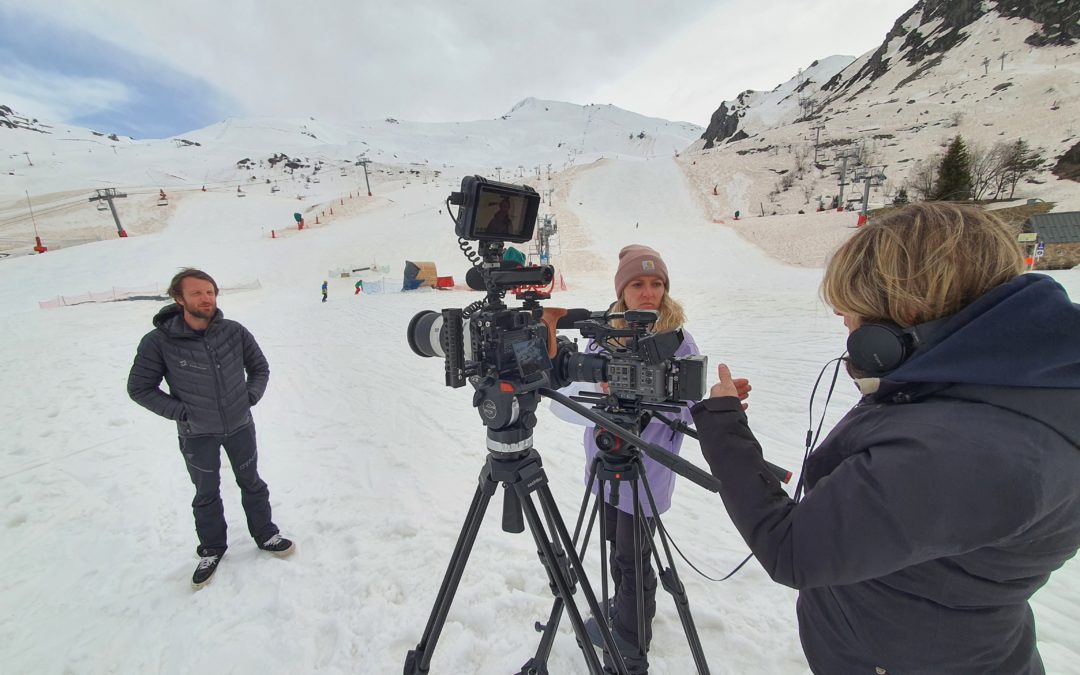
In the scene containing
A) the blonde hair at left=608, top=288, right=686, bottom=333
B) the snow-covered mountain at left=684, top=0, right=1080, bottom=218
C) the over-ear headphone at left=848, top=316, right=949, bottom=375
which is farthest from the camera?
the snow-covered mountain at left=684, top=0, right=1080, bottom=218

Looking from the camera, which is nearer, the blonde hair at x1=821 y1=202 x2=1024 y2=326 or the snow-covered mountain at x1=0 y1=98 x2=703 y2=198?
the blonde hair at x1=821 y1=202 x2=1024 y2=326

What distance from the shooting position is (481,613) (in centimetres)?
263

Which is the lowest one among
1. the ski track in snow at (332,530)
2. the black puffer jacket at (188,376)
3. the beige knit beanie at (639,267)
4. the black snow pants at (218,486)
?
the ski track in snow at (332,530)

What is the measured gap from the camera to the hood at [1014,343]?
A: 0.85 meters

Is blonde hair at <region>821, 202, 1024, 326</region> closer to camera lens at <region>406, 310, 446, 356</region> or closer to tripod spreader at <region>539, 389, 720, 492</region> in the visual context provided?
tripod spreader at <region>539, 389, 720, 492</region>

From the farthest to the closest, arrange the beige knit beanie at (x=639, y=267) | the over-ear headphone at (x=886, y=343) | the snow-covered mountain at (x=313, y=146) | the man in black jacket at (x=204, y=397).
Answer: the snow-covered mountain at (x=313, y=146), the man in black jacket at (x=204, y=397), the beige knit beanie at (x=639, y=267), the over-ear headphone at (x=886, y=343)

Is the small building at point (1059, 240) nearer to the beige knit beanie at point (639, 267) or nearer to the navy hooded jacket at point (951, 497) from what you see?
the beige knit beanie at point (639, 267)

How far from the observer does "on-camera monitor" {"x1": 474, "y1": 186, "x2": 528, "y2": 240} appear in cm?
144

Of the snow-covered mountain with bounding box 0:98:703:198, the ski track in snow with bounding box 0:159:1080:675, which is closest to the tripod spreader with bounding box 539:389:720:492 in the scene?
the ski track in snow with bounding box 0:159:1080:675

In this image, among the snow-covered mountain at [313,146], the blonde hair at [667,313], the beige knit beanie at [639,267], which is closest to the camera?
the beige knit beanie at [639,267]

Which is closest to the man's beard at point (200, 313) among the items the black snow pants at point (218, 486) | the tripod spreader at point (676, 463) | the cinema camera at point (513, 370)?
the black snow pants at point (218, 486)

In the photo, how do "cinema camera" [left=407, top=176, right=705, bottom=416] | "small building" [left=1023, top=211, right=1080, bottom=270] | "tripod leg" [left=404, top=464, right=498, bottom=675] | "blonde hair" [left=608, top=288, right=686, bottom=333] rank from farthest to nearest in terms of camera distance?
"small building" [left=1023, top=211, right=1080, bottom=270] → "blonde hair" [left=608, top=288, right=686, bottom=333] → "tripod leg" [left=404, top=464, right=498, bottom=675] → "cinema camera" [left=407, top=176, right=705, bottom=416]

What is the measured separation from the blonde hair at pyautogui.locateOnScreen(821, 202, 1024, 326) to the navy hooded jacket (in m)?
0.08

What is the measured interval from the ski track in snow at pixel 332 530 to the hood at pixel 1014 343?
7.40 feet
